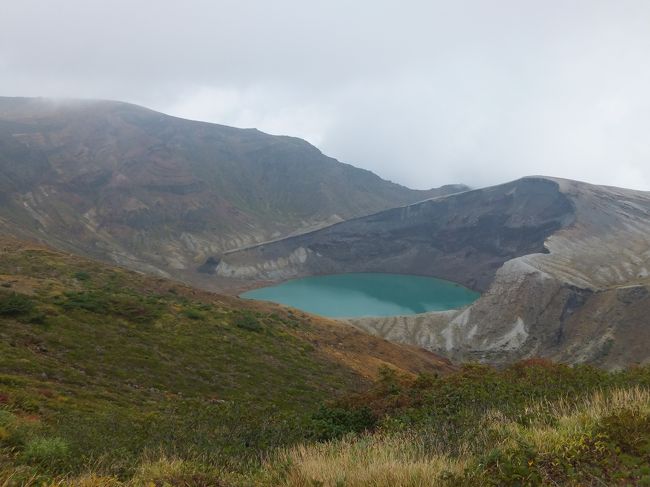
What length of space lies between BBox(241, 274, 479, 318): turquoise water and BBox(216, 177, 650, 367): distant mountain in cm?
835

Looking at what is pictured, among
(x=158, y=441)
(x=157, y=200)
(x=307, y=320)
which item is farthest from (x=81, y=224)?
(x=158, y=441)

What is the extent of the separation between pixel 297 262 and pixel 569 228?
9849 cm

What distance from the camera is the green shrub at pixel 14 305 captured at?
24381 mm

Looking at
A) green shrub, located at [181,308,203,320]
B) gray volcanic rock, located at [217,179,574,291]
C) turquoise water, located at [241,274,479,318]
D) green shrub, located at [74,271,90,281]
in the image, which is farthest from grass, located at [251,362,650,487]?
gray volcanic rock, located at [217,179,574,291]

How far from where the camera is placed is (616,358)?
218ft

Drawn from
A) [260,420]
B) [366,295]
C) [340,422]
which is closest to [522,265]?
[366,295]

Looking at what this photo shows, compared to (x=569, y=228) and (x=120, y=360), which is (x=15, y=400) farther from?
(x=569, y=228)

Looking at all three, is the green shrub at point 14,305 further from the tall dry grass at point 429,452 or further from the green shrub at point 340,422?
the tall dry grass at point 429,452

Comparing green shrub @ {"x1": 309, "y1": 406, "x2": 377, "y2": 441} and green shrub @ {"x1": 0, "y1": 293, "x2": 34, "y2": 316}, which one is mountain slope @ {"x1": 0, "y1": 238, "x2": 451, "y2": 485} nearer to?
green shrub @ {"x1": 0, "y1": 293, "x2": 34, "y2": 316}

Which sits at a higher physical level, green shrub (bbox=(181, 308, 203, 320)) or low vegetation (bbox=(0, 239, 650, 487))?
low vegetation (bbox=(0, 239, 650, 487))

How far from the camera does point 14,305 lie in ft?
81.0

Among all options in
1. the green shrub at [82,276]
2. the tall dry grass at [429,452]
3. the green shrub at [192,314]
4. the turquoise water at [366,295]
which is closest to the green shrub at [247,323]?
the green shrub at [192,314]

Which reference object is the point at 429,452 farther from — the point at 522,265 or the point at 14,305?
the point at 522,265

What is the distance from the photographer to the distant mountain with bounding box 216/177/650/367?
78456 millimetres
